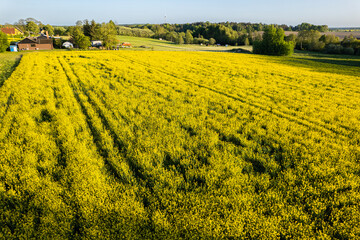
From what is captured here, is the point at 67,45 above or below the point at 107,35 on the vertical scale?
below

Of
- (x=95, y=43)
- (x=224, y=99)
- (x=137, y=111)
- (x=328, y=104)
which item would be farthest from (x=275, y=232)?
(x=95, y=43)

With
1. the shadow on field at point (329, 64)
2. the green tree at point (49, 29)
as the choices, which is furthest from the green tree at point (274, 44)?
the green tree at point (49, 29)

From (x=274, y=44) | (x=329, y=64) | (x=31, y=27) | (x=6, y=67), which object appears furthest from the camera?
(x=31, y=27)

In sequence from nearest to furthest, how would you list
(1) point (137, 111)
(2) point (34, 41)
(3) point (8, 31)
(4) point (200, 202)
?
(4) point (200, 202), (1) point (137, 111), (2) point (34, 41), (3) point (8, 31)

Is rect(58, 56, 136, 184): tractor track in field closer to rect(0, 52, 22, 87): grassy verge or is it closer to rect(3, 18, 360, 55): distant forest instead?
rect(0, 52, 22, 87): grassy verge

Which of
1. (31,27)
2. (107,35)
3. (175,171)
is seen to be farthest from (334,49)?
(31,27)

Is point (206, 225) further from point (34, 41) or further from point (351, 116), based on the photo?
point (34, 41)

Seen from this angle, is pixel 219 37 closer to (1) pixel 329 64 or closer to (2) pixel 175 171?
(1) pixel 329 64
